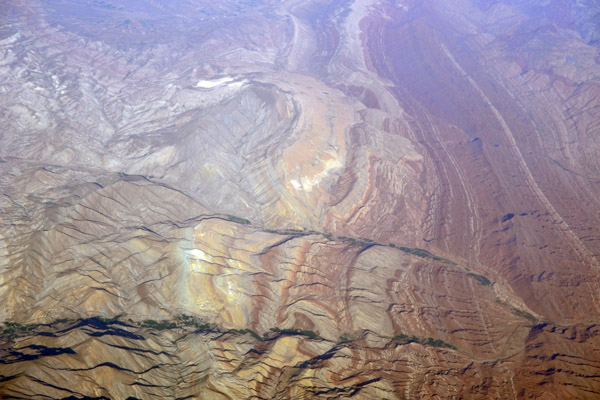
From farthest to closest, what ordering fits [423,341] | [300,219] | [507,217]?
[300,219], [507,217], [423,341]

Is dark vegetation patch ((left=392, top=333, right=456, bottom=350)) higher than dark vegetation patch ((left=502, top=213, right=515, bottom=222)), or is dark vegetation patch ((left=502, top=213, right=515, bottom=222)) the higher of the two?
dark vegetation patch ((left=502, top=213, right=515, bottom=222))

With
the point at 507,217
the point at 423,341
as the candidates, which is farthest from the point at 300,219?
the point at 507,217

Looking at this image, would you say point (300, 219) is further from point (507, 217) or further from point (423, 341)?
point (507, 217)

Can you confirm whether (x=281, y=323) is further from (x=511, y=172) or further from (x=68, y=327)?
(x=511, y=172)

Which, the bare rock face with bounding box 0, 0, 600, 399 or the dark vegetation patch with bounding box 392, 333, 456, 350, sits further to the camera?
the dark vegetation patch with bounding box 392, 333, 456, 350

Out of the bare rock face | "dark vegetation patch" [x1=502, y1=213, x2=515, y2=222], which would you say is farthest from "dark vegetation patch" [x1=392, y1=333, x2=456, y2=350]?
"dark vegetation patch" [x1=502, y1=213, x2=515, y2=222]

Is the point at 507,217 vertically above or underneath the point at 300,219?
above

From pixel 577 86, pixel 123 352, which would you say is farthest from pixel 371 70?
pixel 123 352

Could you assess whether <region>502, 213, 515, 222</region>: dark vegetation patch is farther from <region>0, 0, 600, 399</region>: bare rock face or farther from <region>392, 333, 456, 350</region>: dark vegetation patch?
<region>392, 333, 456, 350</region>: dark vegetation patch

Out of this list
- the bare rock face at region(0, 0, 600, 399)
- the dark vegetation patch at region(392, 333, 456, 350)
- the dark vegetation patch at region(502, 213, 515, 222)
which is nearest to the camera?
the bare rock face at region(0, 0, 600, 399)
